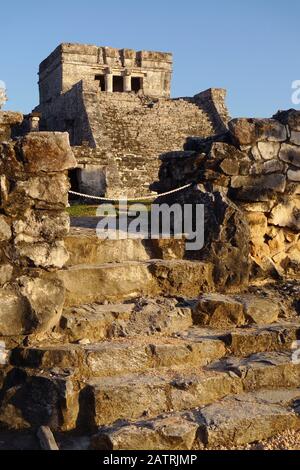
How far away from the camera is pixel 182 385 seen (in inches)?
162

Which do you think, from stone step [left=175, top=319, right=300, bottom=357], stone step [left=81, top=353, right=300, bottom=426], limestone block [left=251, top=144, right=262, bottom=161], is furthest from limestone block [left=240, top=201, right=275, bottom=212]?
stone step [left=81, top=353, right=300, bottom=426]

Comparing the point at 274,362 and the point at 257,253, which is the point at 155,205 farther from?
the point at 274,362

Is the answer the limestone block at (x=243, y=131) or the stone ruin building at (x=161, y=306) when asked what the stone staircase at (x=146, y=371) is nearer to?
the stone ruin building at (x=161, y=306)

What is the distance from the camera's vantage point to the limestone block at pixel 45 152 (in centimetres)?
462

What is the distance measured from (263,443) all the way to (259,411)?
0.24 metres

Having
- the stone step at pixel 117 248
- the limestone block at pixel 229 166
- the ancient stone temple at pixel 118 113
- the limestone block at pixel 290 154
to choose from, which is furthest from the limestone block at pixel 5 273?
the ancient stone temple at pixel 118 113

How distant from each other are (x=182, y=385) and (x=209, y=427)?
428 mm

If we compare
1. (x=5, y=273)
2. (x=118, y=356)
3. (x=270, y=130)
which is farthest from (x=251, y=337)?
(x=270, y=130)

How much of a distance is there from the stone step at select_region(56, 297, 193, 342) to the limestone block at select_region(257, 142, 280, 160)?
2.21 m

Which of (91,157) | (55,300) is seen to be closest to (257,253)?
Result: (55,300)

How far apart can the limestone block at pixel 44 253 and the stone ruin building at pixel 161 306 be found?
0.01 metres

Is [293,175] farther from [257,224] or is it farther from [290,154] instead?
[257,224]

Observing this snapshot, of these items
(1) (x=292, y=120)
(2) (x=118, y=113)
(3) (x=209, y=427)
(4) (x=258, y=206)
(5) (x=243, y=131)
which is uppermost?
(2) (x=118, y=113)

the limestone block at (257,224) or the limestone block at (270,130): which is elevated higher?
the limestone block at (270,130)
